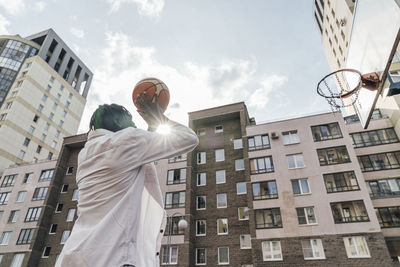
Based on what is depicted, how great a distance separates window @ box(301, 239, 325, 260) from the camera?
23.5 metres

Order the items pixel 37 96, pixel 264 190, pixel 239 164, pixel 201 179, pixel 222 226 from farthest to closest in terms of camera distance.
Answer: pixel 37 96 → pixel 201 179 → pixel 239 164 → pixel 222 226 → pixel 264 190

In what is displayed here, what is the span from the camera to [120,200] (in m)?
1.74

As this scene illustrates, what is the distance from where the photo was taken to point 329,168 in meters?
27.1

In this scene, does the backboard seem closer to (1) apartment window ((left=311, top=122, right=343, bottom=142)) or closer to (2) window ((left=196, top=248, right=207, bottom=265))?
(1) apartment window ((left=311, top=122, right=343, bottom=142))

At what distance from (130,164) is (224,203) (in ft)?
99.7

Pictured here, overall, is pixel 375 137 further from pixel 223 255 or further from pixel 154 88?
pixel 154 88

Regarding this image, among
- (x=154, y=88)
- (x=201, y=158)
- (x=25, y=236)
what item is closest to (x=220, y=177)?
(x=201, y=158)

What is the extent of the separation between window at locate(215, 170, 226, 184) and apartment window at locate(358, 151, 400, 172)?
51.6ft

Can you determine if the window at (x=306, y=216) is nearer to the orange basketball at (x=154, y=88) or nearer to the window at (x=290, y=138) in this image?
the window at (x=290, y=138)

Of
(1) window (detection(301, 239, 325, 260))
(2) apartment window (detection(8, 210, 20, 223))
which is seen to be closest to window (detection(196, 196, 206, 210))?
(1) window (detection(301, 239, 325, 260))

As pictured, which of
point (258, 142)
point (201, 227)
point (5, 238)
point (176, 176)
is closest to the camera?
point (201, 227)

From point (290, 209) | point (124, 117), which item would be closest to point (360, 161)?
point (290, 209)

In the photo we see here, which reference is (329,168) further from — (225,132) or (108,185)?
(108,185)

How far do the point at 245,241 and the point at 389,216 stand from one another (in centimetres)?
1447
